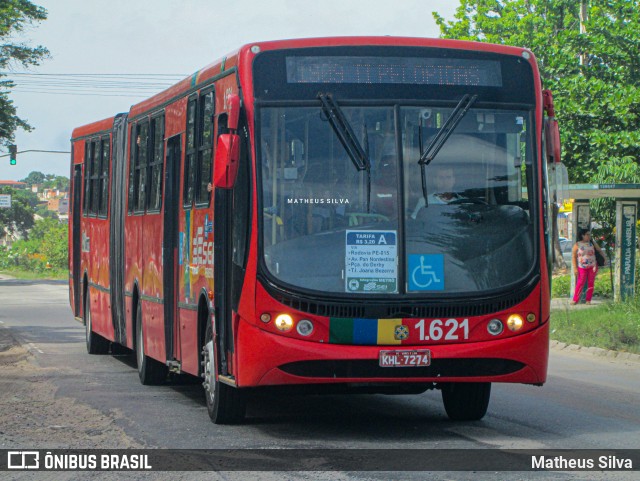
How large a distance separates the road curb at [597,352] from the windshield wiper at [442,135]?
936 cm

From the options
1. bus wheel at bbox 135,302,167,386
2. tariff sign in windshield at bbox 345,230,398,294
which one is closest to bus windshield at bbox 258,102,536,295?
tariff sign in windshield at bbox 345,230,398,294

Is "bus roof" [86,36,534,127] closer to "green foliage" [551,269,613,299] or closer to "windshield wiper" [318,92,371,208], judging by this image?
"windshield wiper" [318,92,371,208]

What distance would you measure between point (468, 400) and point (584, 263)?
16.9 metres

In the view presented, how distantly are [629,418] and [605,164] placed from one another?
20.6 meters

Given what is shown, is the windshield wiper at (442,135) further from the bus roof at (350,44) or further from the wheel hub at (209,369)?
the wheel hub at (209,369)

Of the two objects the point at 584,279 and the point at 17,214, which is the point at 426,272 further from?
the point at 17,214

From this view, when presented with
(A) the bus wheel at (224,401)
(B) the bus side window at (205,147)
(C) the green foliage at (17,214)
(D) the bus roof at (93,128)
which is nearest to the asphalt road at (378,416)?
(A) the bus wheel at (224,401)

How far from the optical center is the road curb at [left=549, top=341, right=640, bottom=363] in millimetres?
18984

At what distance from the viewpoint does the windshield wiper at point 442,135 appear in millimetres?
10242

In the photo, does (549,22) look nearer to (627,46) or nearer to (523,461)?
(627,46)

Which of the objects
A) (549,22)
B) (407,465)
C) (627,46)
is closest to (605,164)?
(627,46)

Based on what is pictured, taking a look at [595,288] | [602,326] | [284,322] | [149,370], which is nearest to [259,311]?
[284,322]

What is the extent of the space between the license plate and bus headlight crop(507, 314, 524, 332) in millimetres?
704

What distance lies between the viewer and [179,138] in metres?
13.0
